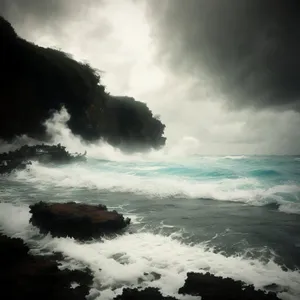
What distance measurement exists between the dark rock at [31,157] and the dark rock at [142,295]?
9.97 m

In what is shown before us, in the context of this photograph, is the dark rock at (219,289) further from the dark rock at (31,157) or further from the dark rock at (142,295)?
the dark rock at (31,157)

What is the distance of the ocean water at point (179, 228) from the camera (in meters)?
3.17

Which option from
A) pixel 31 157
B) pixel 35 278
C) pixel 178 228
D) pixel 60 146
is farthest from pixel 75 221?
pixel 60 146

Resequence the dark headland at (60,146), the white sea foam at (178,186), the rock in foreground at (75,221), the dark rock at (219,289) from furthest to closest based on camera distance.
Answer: the white sea foam at (178,186)
the rock in foreground at (75,221)
the dark headland at (60,146)
the dark rock at (219,289)

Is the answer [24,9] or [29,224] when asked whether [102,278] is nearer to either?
[29,224]

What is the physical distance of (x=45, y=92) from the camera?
16109mm

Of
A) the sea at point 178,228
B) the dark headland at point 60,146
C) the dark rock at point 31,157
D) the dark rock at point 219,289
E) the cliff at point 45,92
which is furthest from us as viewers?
the cliff at point 45,92

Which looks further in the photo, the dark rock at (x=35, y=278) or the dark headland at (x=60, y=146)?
the dark headland at (x=60, y=146)

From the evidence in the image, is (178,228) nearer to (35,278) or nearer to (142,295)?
(142,295)

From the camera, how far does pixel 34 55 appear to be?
15102 millimetres

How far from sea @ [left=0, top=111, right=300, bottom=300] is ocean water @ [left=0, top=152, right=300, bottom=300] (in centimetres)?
2

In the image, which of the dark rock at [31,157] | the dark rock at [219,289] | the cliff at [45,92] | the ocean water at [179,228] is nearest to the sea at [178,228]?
the ocean water at [179,228]

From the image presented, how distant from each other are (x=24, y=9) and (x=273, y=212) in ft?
36.9

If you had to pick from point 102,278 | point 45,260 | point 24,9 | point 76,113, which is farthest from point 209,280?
point 76,113
